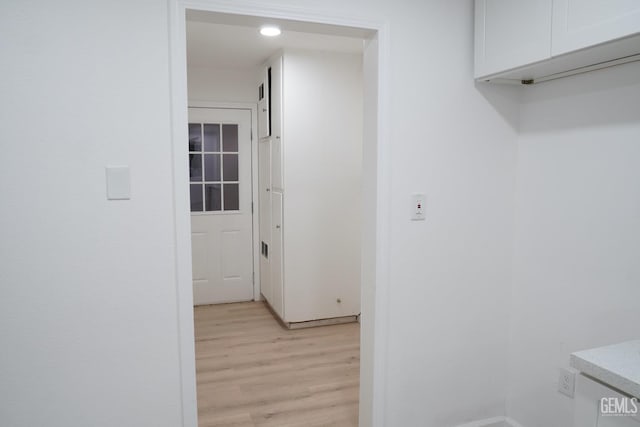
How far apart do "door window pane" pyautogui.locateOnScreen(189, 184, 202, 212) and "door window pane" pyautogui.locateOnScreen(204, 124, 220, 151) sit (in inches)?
15.8

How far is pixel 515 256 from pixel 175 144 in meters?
1.72

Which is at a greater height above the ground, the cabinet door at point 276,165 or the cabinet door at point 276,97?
the cabinet door at point 276,97

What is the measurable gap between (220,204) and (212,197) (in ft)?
0.36

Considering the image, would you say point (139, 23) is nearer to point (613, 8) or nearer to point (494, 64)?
point (494, 64)

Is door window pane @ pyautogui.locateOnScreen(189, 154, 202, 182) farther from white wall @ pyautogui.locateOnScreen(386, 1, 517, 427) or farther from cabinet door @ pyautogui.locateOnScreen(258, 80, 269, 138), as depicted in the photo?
white wall @ pyautogui.locateOnScreen(386, 1, 517, 427)

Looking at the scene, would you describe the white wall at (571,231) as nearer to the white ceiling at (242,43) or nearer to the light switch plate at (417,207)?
the light switch plate at (417,207)

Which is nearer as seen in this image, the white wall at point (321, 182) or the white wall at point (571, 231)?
the white wall at point (571, 231)

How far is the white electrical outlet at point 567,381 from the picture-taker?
2.04 m

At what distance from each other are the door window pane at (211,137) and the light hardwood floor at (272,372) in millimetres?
1673

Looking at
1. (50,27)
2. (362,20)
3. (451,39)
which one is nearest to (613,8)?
(451,39)

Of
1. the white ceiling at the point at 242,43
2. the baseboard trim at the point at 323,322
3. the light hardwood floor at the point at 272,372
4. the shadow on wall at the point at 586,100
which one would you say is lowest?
the light hardwood floor at the point at 272,372

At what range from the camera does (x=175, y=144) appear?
69.5 inches

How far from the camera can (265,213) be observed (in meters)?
4.63

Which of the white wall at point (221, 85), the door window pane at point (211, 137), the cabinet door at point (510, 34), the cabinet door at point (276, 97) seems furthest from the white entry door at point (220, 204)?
the cabinet door at point (510, 34)
